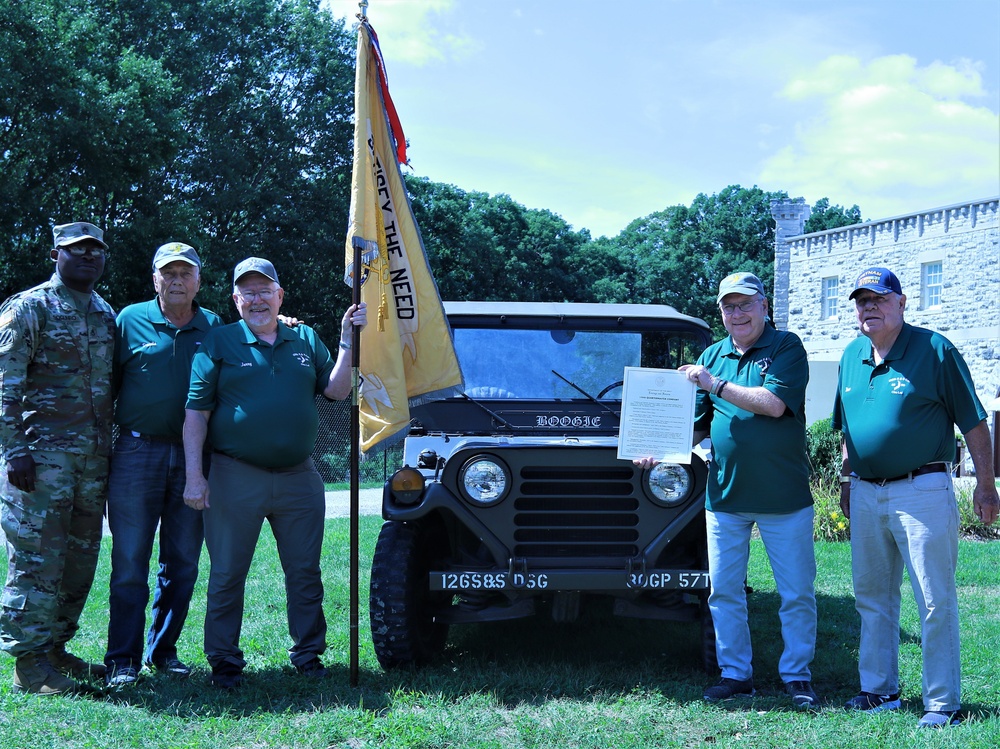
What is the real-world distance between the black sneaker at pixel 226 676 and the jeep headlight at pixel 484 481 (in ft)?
4.71

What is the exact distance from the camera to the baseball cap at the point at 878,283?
4.18 metres

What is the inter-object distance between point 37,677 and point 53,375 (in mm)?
1424

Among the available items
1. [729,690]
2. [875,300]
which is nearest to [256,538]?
[729,690]

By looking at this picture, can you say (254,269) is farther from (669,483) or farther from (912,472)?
(912,472)

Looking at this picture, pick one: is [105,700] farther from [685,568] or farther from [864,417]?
[864,417]

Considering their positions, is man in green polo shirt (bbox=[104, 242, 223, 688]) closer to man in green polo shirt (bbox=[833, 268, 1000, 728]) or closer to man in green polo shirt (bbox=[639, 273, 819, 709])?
man in green polo shirt (bbox=[639, 273, 819, 709])

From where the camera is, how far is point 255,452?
15.1ft

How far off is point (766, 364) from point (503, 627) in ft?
8.59

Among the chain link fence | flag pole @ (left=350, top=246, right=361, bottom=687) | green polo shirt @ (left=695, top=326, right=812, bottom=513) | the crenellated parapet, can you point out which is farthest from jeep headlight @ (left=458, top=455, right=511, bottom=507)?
the crenellated parapet

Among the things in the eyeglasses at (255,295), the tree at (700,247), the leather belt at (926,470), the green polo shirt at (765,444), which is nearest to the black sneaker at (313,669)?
the eyeglasses at (255,295)

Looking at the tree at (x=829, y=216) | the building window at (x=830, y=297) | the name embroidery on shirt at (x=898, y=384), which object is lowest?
the name embroidery on shirt at (x=898, y=384)

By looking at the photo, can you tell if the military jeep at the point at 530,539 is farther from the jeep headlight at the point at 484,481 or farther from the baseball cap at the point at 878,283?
the baseball cap at the point at 878,283

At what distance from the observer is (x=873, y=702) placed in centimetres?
437

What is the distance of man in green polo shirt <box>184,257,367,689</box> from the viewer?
15.1ft
